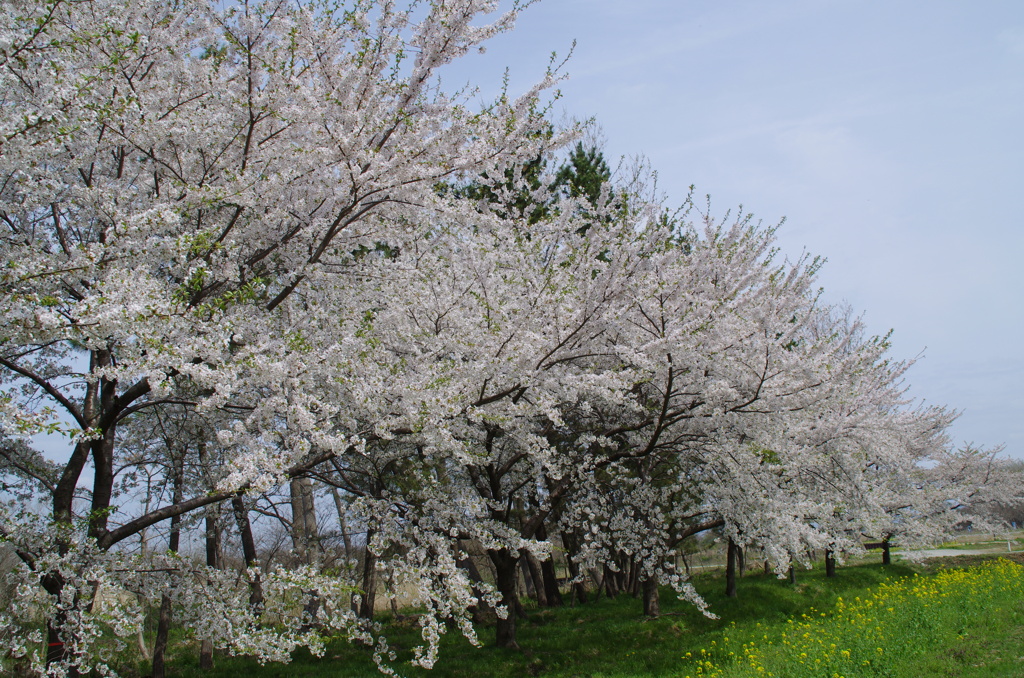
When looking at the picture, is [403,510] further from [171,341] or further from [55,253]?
[55,253]

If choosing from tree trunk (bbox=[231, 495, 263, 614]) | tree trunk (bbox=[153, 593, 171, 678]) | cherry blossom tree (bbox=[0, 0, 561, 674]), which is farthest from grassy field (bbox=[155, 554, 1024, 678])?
cherry blossom tree (bbox=[0, 0, 561, 674])

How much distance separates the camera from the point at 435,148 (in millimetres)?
7152

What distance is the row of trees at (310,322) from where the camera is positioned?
5574 mm

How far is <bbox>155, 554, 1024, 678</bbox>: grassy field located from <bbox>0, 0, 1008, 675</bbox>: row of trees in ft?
4.16

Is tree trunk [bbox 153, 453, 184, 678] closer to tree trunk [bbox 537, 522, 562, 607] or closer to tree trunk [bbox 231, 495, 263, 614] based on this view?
tree trunk [bbox 231, 495, 263, 614]

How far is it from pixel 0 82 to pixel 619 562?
63.1 feet

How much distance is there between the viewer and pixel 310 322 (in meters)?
7.64

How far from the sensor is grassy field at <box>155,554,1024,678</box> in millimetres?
8172

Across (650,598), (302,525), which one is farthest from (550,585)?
(302,525)

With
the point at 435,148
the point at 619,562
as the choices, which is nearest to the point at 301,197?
the point at 435,148

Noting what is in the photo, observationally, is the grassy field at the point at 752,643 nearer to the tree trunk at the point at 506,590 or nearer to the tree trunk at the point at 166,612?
the tree trunk at the point at 506,590

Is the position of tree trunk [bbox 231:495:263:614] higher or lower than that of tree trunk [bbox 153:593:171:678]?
higher

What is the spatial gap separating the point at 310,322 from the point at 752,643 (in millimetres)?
8545

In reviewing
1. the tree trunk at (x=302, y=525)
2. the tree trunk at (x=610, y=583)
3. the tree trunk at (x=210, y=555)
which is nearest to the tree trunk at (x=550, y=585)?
the tree trunk at (x=610, y=583)
